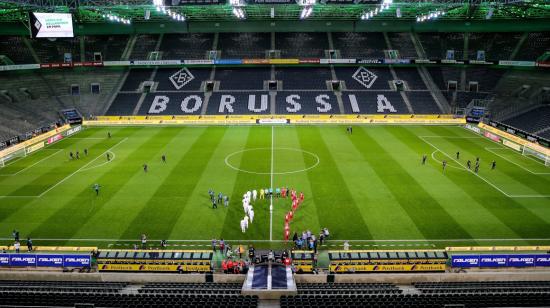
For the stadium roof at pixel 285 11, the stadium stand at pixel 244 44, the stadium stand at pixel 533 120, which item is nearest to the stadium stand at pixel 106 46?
the stadium roof at pixel 285 11

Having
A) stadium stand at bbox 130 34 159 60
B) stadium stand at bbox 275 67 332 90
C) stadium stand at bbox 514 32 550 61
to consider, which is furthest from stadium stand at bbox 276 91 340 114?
stadium stand at bbox 514 32 550 61

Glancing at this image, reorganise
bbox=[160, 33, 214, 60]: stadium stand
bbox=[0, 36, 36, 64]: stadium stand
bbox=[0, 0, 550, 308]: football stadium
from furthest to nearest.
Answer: bbox=[160, 33, 214, 60]: stadium stand < bbox=[0, 36, 36, 64]: stadium stand < bbox=[0, 0, 550, 308]: football stadium

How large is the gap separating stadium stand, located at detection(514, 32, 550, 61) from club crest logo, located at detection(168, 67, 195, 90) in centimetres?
5580

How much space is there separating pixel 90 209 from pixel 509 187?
32087 millimetres

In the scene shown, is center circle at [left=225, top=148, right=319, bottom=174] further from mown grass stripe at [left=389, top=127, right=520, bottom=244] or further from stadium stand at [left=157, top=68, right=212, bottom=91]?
stadium stand at [left=157, top=68, right=212, bottom=91]

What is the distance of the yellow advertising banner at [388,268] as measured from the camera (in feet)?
66.8

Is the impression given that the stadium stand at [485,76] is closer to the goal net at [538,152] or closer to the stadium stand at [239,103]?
the goal net at [538,152]

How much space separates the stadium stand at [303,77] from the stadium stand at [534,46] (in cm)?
3166

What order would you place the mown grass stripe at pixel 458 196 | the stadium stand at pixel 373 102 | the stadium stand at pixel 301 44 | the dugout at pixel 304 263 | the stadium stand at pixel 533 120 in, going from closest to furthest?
the dugout at pixel 304 263, the mown grass stripe at pixel 458 196, the stadium stand at pixel 533 120, the stadium stand at pixel 373 102, the stadium stand at pixel 301 44

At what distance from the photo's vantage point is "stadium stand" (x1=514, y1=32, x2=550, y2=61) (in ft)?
209

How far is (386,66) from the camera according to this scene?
7388 centimetres

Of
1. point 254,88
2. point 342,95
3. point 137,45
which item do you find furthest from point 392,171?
point 137,45

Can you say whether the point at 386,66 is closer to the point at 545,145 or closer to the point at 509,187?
the point at 545,145

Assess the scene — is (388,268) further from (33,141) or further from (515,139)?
(33,141)
